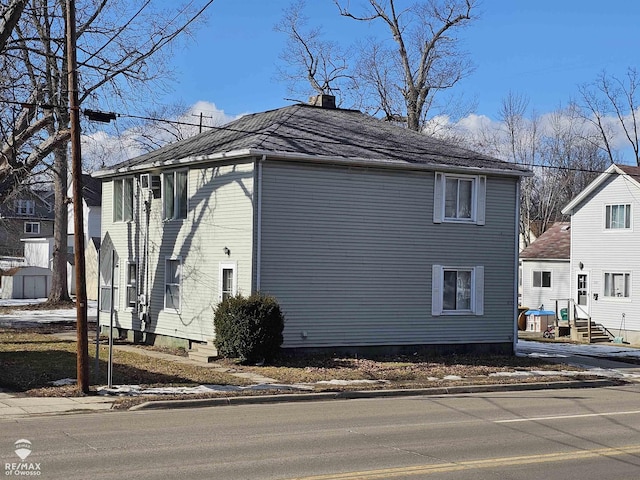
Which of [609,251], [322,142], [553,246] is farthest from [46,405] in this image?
[553,246]

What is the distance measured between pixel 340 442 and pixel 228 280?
42.6 feet

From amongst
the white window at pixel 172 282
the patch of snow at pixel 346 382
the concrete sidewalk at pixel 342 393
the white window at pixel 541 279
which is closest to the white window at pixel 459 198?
the concrete sidewalk at pixel 342 393

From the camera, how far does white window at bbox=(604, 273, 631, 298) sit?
133 ft

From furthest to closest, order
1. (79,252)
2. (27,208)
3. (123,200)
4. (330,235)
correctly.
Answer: (27,208)
(123,200)
(330,235)
(79,252)

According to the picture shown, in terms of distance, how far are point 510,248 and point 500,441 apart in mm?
15813

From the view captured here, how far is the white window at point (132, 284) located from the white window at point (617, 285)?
22997mm

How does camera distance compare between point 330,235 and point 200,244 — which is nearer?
point 330,235

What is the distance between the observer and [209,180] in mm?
25797

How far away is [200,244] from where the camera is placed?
26000mm

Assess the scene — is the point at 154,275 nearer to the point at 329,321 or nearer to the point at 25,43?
the point at 329,321

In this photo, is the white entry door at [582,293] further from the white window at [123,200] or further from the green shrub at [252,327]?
the green shrub at [252,327]

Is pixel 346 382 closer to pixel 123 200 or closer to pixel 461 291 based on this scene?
pixel 461 291

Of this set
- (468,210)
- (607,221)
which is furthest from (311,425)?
(607,221)

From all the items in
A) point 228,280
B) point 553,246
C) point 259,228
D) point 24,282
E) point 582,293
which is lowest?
point 24,282
